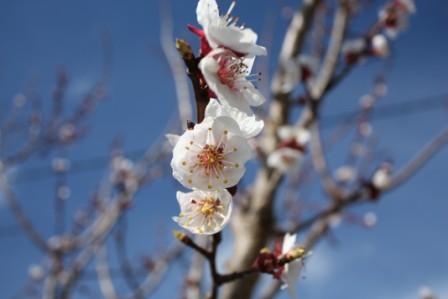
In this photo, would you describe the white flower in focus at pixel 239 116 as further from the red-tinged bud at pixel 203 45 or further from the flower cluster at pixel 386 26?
the flower cluster at pixel 386 26

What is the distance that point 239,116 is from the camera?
2.89 ft

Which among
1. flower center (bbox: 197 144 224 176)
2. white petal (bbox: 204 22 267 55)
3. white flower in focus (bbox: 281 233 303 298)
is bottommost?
white flower in focus (bbox: 281 233 303 298)

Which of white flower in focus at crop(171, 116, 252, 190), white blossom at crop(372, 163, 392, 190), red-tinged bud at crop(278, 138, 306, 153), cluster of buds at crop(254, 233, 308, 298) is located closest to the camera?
white flower in focus at crop(171, 116, 252, 190)

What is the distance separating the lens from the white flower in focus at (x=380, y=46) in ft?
11.6

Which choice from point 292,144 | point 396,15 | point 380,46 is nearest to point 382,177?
point 292,144

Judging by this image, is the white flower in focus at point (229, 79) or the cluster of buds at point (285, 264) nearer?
the white flower in focus at point (229, 79)

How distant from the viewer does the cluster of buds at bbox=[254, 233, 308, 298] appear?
1.04 m

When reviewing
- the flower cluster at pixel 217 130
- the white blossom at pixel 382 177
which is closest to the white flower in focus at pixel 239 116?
the flower cluster at pixel 217 130

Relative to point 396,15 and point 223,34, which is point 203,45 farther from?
point 396,15

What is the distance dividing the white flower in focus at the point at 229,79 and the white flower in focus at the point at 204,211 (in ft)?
0.62

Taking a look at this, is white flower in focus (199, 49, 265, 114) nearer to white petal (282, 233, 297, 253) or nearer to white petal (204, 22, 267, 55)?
white petal (204, 22, 267, 55)

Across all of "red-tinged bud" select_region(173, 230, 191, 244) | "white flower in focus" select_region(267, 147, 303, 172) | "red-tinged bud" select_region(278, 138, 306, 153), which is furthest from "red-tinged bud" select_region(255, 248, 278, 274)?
"red-tinged bud" select_region(278, 138, 306, 153)

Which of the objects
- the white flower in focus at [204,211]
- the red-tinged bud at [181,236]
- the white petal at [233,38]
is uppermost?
the white petal at [233,38]

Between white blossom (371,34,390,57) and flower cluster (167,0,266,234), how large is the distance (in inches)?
111
